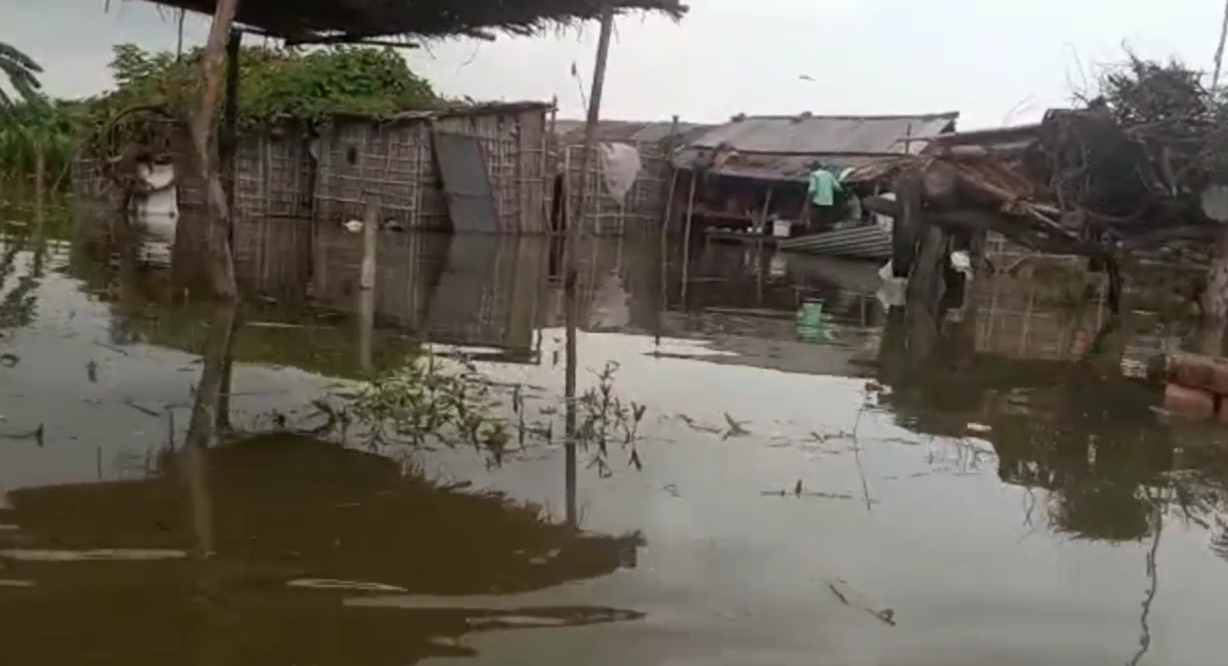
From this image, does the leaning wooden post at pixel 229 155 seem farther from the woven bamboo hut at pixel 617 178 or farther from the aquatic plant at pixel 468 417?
the woven bamboo hut at pixel 617 178

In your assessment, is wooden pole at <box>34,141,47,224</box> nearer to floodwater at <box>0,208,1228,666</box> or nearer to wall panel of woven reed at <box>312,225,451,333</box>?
wall panel of woven reed at <box>312,225,451,333</box>

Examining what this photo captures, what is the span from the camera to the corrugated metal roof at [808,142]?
28219mm

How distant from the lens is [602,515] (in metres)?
4.42

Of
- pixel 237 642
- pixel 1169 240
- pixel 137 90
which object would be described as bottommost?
pixel 237 642

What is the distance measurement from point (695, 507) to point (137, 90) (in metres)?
24.6

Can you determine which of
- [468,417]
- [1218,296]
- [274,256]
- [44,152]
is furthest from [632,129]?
[468,417]

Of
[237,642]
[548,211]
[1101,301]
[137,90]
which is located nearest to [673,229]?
[548,211]

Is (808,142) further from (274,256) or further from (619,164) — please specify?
(274,256)

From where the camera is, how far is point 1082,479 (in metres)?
5.67

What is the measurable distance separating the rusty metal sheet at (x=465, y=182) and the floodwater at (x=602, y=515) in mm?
13993

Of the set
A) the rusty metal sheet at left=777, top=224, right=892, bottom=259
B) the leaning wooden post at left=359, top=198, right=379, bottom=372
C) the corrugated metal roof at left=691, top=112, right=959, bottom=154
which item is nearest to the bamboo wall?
the rusty metal sheet at left=777, top=224, right=892, bottom=259

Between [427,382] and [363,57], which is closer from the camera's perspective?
[427,382]

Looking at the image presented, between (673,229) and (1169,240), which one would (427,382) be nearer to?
(1169,240)

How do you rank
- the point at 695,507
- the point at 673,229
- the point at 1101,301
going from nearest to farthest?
1. the point at 695,507
2. the point at 1101,301
3. the point at 673,229
